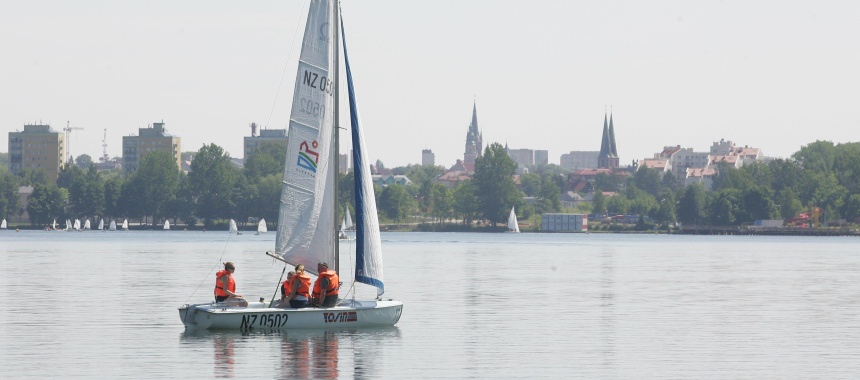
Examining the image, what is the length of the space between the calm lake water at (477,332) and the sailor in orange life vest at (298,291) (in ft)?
3.22

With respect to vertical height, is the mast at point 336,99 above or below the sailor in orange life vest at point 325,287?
above

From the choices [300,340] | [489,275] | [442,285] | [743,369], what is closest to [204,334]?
[300,340]

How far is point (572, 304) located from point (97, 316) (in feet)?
66.0

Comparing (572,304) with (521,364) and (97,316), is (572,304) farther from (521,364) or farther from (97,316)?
(521,364)

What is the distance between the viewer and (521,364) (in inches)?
1548

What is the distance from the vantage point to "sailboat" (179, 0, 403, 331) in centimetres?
4406

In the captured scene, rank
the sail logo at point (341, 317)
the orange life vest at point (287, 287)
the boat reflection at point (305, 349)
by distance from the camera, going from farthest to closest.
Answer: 1. the sail logo at point (341, 317)
2. the orange life vest at point (287, 287)
3. the boat reflection at point (305, 349)

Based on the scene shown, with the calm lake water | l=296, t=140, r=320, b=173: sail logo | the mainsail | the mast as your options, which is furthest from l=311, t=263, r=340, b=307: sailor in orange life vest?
l=296, t=140, r=320, b=173: sail logo

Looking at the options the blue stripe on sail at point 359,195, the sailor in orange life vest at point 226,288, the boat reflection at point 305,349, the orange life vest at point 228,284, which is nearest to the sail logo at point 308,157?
the blue stripe on sail at point 359,195

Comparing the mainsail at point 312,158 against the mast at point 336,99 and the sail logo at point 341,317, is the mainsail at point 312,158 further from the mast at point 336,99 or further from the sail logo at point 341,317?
the sail logo at point 341,317

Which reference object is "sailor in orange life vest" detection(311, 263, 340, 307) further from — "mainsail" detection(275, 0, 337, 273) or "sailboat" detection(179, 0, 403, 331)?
"mainsail" detection(275, 0, 337, 273)


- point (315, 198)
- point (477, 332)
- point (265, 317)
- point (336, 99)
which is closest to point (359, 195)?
point (315, 198)

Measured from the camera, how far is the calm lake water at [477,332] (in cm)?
3822

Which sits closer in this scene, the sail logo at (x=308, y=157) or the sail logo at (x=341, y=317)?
the sail logo at (x=308, y=157)
